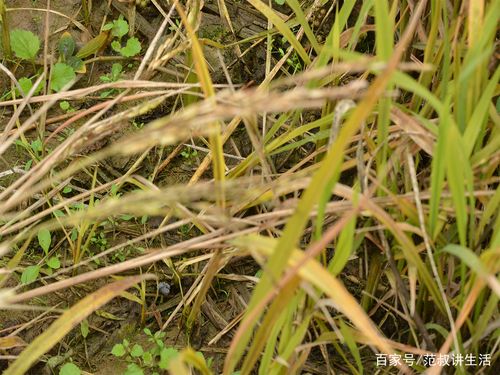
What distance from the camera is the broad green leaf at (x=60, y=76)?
161cm

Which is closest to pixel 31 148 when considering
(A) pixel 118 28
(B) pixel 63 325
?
(A) pixel 118 28

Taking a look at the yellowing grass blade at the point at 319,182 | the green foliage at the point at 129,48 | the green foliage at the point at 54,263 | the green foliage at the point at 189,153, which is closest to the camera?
the yellowing grass blade at the point at 319,182

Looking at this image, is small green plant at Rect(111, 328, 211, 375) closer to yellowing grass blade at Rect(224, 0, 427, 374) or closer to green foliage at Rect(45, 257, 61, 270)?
green foliage at Rect(45, 257, 61, 270)

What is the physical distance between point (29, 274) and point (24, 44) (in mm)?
612

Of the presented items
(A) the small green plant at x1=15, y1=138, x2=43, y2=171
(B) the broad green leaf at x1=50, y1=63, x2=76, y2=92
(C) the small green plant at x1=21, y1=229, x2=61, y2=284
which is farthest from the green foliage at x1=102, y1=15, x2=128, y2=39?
(C) the small green plant at x1=21, y1=229, x2=61, y2=284

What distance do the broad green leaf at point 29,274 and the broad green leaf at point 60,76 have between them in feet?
1.57

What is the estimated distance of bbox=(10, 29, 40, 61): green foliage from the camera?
1.62 m

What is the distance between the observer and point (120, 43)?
170 cm

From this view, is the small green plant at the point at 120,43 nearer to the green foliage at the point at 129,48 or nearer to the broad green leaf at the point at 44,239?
the green foliage at the point at 129,48

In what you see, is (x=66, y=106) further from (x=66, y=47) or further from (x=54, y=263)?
(x=54, y=263)

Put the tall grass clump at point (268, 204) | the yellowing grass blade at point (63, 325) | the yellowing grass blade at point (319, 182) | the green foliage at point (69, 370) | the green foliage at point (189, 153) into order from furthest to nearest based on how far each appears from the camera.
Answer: the green foliage at point (189, 153) < the green foliage at point (69, 370) < the yellowing grass blade at point (63, 325) < the tall grass clump at point (268, 204) < the yellowing grass blade at point (319, 182)

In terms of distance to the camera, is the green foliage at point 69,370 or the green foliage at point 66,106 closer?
the green foliage at point 69,370

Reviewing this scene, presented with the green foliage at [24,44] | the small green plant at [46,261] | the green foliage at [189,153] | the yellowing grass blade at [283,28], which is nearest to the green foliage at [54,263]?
the small green plant at [46,261]

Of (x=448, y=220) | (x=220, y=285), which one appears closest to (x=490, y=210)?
(x=448, y=220)
